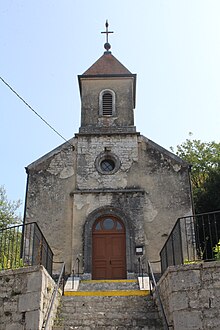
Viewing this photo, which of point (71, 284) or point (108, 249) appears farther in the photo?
point (108, 249)

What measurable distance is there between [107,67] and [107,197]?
705 cm

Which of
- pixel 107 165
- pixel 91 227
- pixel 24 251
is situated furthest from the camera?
pixel 107 165

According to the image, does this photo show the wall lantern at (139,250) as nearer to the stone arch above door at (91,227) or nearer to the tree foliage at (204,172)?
the stone arch above door at (91,227)

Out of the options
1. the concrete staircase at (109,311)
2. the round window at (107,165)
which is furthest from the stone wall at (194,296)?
the round window at (107,165)

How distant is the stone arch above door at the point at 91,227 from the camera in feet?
44.2

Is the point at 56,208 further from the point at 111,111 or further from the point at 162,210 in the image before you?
the point at 111,111

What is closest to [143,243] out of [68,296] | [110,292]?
[110,292]

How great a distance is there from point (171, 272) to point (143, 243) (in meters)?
6.10

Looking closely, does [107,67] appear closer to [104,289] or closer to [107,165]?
[107,165]

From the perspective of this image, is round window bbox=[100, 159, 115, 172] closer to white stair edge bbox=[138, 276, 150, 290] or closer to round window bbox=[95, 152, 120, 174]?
round window bbox=[95, 152, 120, 174]

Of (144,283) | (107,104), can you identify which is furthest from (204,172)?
(144,283)

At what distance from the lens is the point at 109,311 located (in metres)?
8.88

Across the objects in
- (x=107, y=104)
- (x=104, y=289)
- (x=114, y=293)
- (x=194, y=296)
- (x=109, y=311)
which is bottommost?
(x=109, y=311)

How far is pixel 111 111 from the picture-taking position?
1703 cm
